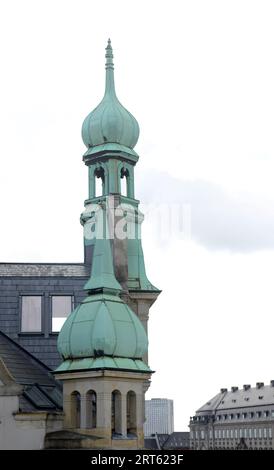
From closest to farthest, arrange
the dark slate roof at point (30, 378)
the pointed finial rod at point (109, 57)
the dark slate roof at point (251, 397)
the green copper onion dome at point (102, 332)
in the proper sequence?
the green copper onion dome at point (102, 332), the dark slate roof at point (30, 378), the pointed finial rod at point (109, 57), the dark slate roof at point (251, 397)

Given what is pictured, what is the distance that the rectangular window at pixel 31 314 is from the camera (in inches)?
1614

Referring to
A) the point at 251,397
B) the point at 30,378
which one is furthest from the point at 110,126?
the point at 251,397

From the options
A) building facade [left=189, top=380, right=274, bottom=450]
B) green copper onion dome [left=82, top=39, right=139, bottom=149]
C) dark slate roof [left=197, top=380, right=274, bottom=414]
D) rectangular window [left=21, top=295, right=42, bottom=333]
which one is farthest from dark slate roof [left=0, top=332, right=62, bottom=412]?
dark slate roof [left=197, top=380, right=274, bottom=414]

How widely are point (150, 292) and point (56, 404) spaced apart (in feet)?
37.5

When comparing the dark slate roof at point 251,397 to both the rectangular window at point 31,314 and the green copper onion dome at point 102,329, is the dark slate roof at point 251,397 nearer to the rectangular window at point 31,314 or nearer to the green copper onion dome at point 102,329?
the rectangular window at point 31,314

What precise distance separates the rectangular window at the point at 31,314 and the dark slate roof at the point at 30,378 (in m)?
1.31

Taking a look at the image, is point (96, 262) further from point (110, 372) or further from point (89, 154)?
point (89, 154)

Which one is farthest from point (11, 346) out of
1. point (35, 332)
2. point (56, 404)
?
point (56, 404)

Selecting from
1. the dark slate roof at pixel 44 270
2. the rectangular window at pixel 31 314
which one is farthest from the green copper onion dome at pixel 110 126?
the rectangular window at pixel 31 314

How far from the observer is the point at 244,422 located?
186m

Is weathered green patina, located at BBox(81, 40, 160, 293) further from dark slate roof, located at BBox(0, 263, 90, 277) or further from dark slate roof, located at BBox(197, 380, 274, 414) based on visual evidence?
dark slate roof, located at BBox(197, 380, 274, 414)

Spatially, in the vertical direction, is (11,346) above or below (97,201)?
below

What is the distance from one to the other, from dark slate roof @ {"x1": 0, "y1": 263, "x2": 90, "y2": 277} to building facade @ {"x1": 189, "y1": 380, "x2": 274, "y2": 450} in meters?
138
